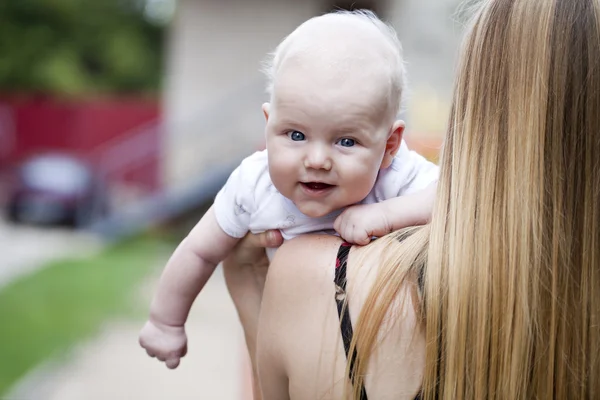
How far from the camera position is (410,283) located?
167 centimetres

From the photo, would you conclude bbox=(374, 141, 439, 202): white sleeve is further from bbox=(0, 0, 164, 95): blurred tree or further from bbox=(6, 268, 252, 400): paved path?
bbox=(0, 0, 164, 95): blurred tree

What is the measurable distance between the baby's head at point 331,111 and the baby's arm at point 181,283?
0.92ft

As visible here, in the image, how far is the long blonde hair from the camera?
1616 mm

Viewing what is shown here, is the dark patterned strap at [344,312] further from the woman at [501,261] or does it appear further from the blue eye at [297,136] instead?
the blue eye at [297,136]

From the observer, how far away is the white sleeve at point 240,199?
196 cm

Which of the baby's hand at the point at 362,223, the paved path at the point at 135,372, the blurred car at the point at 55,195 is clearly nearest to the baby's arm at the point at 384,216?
the baby's hand at the point at 362,223

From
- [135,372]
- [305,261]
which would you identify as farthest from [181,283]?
[135,372]

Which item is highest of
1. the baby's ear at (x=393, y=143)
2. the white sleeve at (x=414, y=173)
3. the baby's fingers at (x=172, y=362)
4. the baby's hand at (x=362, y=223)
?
the baby's ear at (x=393, y=143)

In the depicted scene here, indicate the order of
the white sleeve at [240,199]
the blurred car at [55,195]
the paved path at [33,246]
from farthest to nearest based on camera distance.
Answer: the blurred car at [55,195], the paved path at [33,246], the white sleeve at [240,199]

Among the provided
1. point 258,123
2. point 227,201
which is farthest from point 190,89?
point 227,201

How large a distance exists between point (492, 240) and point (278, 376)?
1.72ft

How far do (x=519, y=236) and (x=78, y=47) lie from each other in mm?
34341

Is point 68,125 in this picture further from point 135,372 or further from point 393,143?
point 393,143

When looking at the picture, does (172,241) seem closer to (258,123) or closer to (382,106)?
(258,123)
